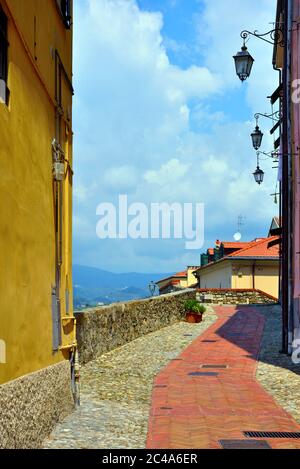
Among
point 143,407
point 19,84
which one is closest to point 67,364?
point 143,407

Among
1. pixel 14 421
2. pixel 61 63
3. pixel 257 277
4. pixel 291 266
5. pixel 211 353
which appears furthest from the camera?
pixel 257 277

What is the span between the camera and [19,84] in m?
5.88

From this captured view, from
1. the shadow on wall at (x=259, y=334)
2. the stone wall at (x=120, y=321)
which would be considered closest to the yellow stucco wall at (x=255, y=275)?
the shadow on wall at (x=259, y=334)

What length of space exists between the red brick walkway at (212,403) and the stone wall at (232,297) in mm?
15068

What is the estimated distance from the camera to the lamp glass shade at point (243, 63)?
13.2 meters

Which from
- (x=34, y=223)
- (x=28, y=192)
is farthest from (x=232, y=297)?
(x=28, y=192)

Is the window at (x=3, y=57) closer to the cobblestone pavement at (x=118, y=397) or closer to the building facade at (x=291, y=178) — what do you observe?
the cobblestone pavement at (x=118, y=397)

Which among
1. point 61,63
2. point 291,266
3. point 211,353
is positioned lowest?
point 211,353

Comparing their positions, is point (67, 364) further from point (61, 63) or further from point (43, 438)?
point (61, 63)

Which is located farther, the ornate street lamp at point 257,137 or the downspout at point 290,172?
the ornate street lamp at point 257,137

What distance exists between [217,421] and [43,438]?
2372 mm

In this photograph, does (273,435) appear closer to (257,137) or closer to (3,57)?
(3,57)

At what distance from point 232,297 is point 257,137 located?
624 inches

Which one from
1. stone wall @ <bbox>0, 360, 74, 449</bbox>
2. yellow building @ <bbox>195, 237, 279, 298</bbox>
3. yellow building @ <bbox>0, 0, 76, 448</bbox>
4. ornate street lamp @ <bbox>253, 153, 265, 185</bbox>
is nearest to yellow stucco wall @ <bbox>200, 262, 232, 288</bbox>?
yellow building @ <bbox>195, 237, 279, 298</bbox>
